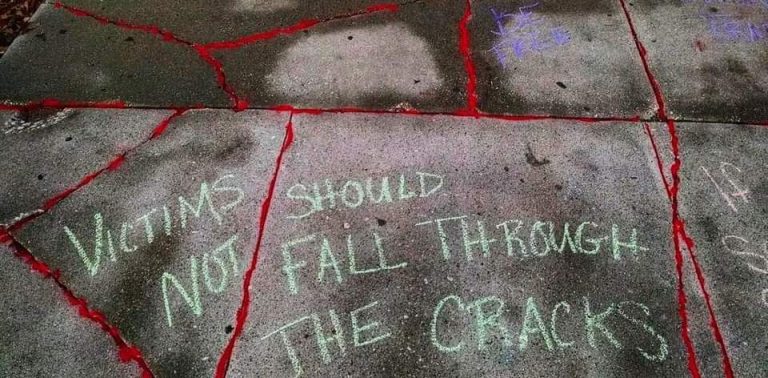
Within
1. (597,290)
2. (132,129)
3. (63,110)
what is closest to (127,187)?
(132,129)

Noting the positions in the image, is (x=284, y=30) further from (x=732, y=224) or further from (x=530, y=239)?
(x=732, y=224)

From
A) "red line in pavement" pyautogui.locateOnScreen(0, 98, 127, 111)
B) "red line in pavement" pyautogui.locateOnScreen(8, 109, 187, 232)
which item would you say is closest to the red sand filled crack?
"red line in pavement" pyautogui.locateOnScreen(8, 109, 187, 232)

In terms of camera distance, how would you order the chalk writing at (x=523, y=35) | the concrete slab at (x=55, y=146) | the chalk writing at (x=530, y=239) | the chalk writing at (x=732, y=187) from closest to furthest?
A: 1. the chalk writing at (x=530, y=239)
2. the chalk writing at (x=732, y=187)
3. the concrete slab at (x=55, y=146)
4. the chalk writing at (x=523, y=35)

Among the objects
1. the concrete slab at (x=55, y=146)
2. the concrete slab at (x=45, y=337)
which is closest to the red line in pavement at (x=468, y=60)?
the concrete slab at (x=55, y=146)

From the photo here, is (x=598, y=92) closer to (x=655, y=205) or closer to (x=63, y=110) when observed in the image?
(x=655, y=205)

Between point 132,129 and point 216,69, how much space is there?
76 centimetres

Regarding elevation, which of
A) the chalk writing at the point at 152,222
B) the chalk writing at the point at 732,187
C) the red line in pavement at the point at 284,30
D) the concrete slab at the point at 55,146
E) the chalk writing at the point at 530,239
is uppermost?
the red line in pavement at the point at 284,30

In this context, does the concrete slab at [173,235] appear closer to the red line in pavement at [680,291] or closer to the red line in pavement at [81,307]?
the red line in pavement at [81,307]

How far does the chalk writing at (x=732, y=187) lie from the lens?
124 inches

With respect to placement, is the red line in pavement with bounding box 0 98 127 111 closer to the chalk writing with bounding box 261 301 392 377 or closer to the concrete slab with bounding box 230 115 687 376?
the concrete slab with bounding box 230 115 687 376

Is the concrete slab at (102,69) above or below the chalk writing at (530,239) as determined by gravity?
above

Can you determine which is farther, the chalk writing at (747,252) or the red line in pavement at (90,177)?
the red line in pavement at (90,177)

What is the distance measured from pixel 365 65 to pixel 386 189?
47.5 inches

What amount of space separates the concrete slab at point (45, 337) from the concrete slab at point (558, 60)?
8.92 feet
